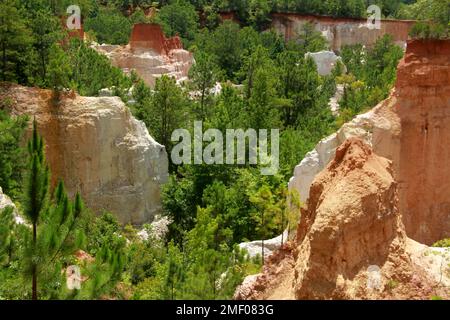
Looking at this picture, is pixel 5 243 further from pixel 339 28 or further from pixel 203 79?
pixel 339 28

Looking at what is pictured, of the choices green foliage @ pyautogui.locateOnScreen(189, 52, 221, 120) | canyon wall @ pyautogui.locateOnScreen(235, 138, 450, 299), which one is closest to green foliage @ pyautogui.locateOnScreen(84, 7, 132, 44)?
green foliage @ pyautogui.locateOnScreen(189, 52, 221, 120)

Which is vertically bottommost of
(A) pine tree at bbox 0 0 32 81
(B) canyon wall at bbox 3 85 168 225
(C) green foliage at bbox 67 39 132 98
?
(B) canyon wall at bbox 3 85 168 225

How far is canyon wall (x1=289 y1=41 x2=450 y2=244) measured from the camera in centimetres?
2312

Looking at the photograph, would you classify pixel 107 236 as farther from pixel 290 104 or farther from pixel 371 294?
pixel 290 104

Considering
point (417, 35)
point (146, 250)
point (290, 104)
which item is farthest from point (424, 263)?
point (290, 104)

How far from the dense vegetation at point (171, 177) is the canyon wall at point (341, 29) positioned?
14676 mm

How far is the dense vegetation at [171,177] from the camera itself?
12.9 metres

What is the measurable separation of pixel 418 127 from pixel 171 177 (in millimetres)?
11366

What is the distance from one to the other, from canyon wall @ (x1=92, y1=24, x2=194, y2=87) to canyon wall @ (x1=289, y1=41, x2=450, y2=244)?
79.2 feet

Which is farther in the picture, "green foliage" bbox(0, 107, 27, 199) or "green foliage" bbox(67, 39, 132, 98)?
"green foliage" bbox(67, 39, 132, 98)

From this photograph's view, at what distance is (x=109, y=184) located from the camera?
93.2ft

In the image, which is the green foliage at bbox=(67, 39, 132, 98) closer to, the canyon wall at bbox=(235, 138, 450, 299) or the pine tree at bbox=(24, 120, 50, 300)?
the pine tree at bbox=(24, 120, 50, 300)
